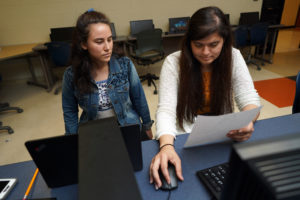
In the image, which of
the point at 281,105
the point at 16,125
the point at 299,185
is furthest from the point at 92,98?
the point at 281,105

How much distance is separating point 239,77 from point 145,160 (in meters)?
0.73

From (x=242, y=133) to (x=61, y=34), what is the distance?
411cm

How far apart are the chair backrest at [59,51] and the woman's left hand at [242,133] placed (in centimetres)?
300

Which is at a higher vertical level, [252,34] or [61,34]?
[61,34]

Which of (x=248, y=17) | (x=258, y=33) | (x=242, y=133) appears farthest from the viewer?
(x=248, y=17)

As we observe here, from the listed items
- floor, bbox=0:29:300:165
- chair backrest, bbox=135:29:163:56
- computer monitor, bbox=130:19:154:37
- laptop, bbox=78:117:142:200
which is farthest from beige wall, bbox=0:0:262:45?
laptop, bbox=78:117:142:200

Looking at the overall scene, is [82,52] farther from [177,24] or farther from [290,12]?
[290,12]

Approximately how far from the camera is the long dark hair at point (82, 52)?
114 cm

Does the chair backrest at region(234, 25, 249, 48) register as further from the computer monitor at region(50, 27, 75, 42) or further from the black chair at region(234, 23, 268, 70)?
the computer monitor at region(50, 27, 75, 42)

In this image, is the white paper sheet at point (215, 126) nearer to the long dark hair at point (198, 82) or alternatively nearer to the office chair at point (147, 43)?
the long dark hair at point (198, 82)

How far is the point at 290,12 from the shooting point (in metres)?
7.82

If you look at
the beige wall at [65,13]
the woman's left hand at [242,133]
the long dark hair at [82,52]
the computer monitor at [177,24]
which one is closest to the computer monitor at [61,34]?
the beige wall at [65,13]

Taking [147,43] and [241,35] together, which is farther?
[241,35]

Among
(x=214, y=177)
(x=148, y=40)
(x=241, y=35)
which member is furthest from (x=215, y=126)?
(x=241, y=35)
